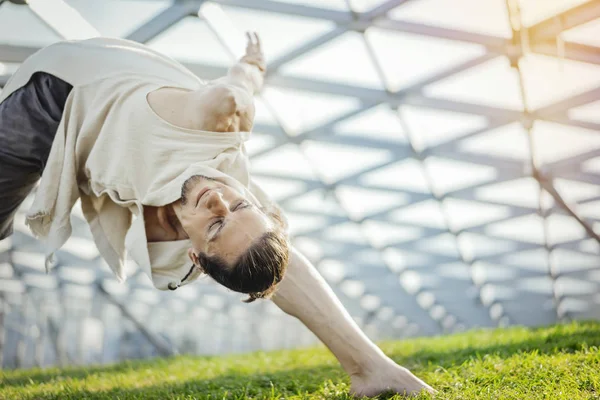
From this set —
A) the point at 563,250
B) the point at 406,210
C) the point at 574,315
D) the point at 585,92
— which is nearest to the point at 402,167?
the point at 406,210

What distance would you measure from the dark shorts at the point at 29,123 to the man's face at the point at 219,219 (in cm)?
168

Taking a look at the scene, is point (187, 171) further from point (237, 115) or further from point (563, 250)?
point (563, 250)

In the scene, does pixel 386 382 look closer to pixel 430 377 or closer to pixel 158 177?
pixel 430 377

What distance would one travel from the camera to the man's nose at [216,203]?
357 centimetres

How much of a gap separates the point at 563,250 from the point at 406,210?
20.4 feet

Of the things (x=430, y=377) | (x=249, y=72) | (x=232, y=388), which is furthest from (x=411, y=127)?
(x=232, y=388)

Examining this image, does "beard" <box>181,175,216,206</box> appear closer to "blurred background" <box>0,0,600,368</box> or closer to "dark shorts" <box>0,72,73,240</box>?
"dark shorts" <box>0,72,73,240</box>

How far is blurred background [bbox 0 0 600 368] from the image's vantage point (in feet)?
28.1

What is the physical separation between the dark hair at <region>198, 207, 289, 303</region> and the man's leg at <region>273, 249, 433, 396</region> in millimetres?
309

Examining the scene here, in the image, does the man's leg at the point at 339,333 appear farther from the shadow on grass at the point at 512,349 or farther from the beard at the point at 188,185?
the shadow on grass at the point at 512,349

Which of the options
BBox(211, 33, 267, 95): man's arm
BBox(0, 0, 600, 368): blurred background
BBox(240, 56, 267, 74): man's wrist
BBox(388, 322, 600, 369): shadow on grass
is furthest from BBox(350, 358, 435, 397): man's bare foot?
BBox(0, 0, 600, 368): blurred background

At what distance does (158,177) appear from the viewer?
401cm

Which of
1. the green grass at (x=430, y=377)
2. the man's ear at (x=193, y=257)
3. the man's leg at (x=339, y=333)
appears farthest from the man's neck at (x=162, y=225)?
the green grass at (x=430, y=377)

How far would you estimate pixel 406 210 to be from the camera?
16.8 m
